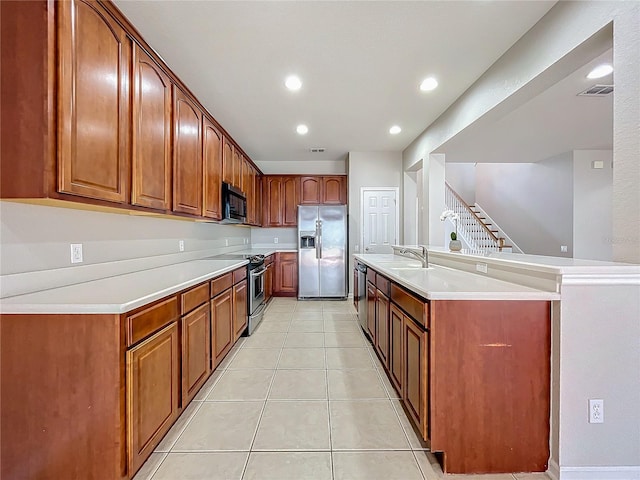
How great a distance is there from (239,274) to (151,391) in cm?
185

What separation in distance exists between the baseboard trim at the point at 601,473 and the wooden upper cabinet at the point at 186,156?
9.97ft

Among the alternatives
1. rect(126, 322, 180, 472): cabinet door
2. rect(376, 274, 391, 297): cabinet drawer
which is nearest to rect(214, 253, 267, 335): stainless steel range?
rect(376, 274, 391, 297): cabinet drawer

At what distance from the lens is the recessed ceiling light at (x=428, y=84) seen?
3.00 metres

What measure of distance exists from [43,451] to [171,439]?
0.65 metres

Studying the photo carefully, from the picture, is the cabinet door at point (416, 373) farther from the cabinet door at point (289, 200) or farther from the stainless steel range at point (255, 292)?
the cabinet door at point (289, 200)

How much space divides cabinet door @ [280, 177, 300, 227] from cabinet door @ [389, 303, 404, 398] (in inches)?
160

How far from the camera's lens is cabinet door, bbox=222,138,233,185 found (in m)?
3.85

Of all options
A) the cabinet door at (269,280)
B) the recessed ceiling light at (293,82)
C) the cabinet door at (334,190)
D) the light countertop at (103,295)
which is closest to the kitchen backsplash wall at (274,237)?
the cabinet door at (269,280)

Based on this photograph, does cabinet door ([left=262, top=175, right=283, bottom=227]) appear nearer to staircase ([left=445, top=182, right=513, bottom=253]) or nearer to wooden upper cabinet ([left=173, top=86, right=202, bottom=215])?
wooden upper cabinet ([left=173, top=86, right=202, bottom=215])

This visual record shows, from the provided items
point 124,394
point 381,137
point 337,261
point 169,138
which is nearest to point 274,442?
point 124,394

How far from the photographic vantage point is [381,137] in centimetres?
486

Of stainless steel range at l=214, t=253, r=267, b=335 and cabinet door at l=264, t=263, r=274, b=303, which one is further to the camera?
cabinet door at l=264, t=263, r=274, b=303

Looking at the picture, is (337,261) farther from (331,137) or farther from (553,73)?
(553,73)

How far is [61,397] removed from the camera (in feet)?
4.45
